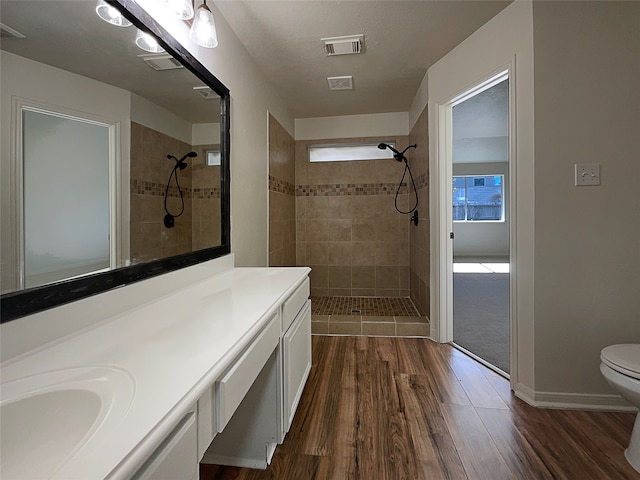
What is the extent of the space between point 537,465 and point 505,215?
Result: 22.4 feet

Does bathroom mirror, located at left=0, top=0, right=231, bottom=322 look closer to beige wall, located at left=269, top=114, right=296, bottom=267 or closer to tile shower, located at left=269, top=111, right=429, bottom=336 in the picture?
beige wall, located at left=269, top=114, right=296, bottom=267

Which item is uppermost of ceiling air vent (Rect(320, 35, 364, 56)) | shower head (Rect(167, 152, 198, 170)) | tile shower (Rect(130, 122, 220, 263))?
ceiling air vent (Rect(320, 35, 364, 56))

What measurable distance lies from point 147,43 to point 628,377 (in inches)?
96.5

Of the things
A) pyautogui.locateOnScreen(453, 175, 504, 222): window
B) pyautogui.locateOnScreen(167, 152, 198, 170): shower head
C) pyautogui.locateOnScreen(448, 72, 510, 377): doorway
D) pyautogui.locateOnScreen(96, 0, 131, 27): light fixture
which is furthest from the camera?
pyautogui.locateOnScreen(453, 175, 504, 222): window

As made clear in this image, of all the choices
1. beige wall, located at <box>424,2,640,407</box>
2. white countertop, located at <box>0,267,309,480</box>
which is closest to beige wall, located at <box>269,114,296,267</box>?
white countertop, located at <box>0,267,309,480</box>

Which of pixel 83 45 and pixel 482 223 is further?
pixel 482 223

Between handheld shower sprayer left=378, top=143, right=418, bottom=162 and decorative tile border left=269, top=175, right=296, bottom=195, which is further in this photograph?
handheld shower sprayer left=378, top=143, right=418, bottom=162

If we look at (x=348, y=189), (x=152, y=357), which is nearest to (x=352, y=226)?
(x=348, y=189)

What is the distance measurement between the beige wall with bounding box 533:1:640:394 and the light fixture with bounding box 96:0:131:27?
2.01 meters

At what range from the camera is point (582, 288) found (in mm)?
1753

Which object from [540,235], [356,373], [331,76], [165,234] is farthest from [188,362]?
[331,76]

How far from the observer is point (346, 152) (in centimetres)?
396

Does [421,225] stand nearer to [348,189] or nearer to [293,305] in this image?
[348,189]

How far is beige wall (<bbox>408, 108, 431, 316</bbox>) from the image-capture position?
9.41 feet
